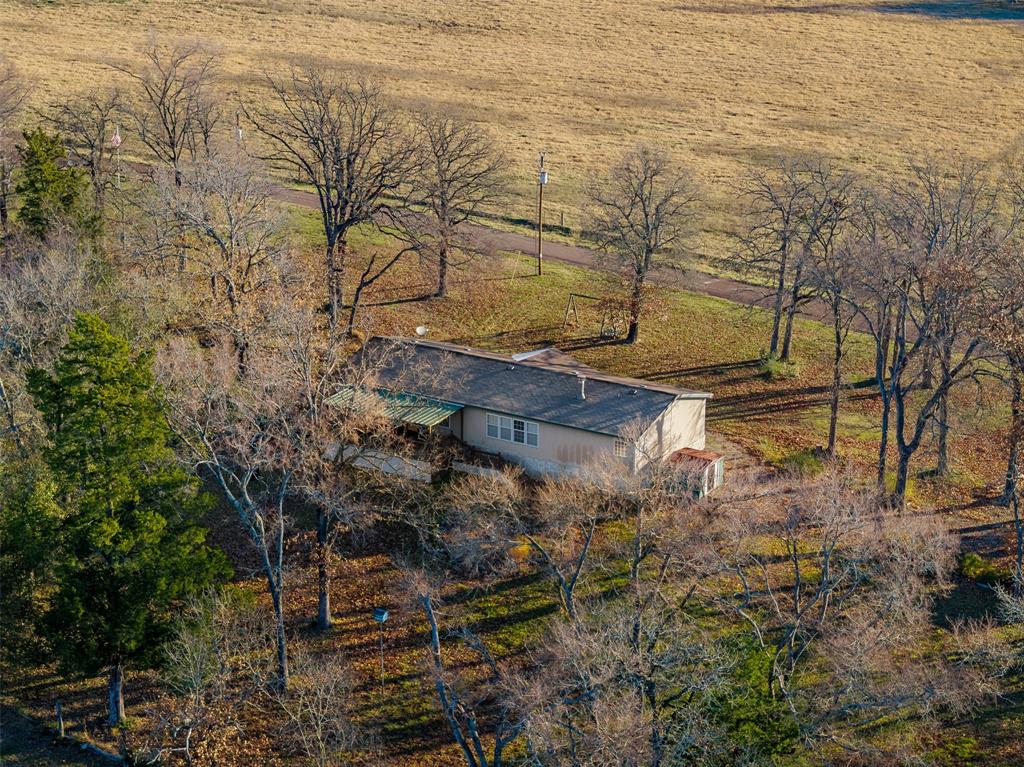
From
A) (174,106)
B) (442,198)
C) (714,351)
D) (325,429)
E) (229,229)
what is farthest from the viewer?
(174,106)

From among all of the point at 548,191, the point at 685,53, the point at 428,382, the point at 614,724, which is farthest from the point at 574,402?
the point at 685,53

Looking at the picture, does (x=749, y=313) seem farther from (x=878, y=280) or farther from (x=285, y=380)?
(x=285, y=380)

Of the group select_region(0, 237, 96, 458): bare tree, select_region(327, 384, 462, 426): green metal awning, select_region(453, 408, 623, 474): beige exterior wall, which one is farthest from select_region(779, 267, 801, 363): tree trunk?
select_region(0, 237, 96, 458): bare tree

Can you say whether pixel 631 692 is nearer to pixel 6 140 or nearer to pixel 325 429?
pixel 325 429

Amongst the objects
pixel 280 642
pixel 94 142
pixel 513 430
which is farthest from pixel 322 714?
pixel 94 142

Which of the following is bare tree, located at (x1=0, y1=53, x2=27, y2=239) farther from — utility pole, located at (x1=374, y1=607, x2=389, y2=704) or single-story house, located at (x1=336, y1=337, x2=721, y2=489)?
utility pole, located at (x1=374, y1=607, x2=389, y2=704)

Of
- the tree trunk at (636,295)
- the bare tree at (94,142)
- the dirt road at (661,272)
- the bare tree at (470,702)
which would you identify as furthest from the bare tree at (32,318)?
the tree trunk at (636,295)

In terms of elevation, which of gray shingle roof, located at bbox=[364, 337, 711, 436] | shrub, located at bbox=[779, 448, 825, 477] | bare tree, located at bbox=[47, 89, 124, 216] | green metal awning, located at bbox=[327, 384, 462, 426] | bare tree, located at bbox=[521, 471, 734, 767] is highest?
bare tree, located at bbox=[47, 89, 124, 216]
